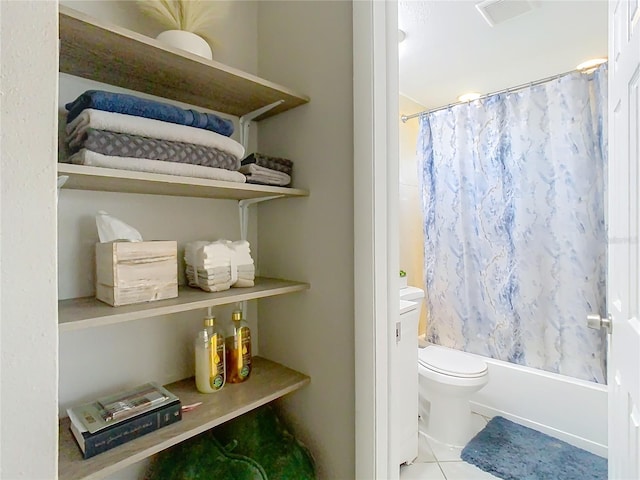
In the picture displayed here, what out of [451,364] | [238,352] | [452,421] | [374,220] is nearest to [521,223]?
[451,364]

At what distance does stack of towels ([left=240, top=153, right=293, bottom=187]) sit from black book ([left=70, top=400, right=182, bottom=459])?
25.8 inches

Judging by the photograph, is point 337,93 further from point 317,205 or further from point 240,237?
point 240,237

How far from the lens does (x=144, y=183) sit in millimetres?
848

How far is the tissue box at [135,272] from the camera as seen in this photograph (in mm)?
793

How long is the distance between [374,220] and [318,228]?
210mm

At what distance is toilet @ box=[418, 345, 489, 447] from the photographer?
1.79 m

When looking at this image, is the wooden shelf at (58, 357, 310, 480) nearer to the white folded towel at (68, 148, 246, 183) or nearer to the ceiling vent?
the white folded towel at (68, 148, 246, 183)

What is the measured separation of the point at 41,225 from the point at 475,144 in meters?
2.46

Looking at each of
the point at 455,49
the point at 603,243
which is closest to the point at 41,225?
the point at 455,49

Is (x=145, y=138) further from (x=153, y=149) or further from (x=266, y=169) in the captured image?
(x=266, y=169)

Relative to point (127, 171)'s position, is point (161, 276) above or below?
below

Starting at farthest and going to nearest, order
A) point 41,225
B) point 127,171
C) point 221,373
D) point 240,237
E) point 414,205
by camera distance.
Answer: point 414,205 < point 240,237 < point 221,373 < point 127,171 < point 41,225

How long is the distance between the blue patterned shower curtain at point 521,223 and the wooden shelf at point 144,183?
1.68 metres

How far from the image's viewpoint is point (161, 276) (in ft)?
2.82
